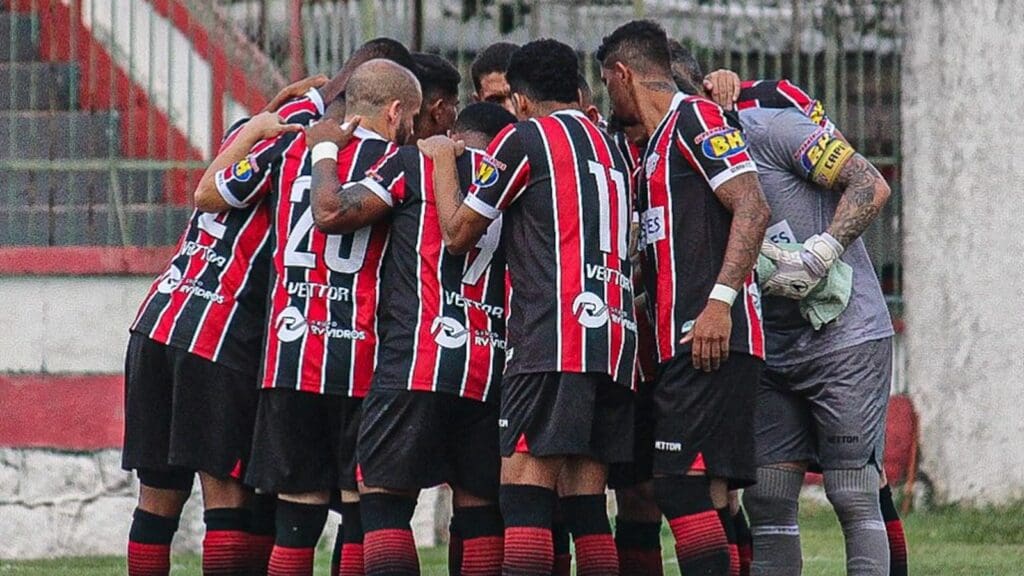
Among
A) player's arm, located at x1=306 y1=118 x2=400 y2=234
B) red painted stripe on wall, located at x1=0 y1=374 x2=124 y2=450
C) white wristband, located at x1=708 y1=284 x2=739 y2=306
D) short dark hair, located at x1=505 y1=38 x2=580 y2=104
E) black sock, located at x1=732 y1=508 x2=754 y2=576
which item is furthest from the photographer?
red painted stripe on wall, located at x1=0 y1=374 x2=124 y2=450

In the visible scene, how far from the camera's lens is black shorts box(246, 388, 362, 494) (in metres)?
7.01

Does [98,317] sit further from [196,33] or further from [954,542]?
[954,542]

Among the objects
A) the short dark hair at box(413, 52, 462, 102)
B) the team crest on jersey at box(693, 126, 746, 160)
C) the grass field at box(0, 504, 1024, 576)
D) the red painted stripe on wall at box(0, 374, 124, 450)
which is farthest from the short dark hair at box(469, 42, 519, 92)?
the red painted stripe on wall at box(0, 374, 124, 450)

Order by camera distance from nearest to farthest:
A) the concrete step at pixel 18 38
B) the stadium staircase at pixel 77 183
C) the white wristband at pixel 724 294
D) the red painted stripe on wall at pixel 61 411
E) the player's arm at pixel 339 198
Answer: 1. the white wristband at pixel 724 294
2. the player's arm at pixel 339 198
3. the red painted stripe on wall at pixel 61 411
4. the stadium staircase at pixel 77 183
5. the concrete step at pixel 18 38

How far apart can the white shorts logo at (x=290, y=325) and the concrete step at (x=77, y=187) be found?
3.94m

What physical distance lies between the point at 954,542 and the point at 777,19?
9.89 ft

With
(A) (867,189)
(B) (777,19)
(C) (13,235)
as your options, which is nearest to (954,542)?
(B) (777,19)

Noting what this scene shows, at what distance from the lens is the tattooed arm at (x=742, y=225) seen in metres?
6.64

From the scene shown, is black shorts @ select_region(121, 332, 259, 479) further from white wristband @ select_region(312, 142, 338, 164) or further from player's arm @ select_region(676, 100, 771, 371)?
player's arm @ select_region(676, 100, 771, 371)

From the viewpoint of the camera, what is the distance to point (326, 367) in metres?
7.00

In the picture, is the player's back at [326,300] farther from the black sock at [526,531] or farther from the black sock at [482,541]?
the black sock at [526,531]

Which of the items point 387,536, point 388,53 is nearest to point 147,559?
point 387,536

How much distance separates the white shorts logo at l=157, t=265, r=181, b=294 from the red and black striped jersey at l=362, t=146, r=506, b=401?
86 cm

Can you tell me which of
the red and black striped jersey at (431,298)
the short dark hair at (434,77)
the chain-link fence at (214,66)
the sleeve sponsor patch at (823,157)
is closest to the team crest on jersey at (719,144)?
the sleeve sponsor patch at (823,157)
